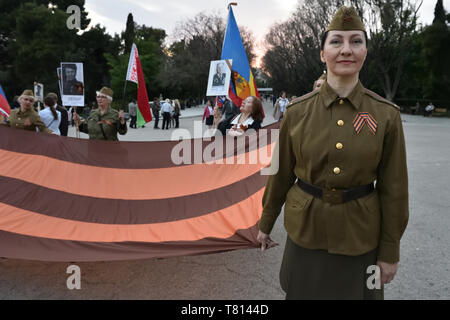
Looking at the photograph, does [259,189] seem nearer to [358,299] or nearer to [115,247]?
[115,247]

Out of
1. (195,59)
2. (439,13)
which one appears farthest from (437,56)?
(195,59)

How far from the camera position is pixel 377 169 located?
6.35ft

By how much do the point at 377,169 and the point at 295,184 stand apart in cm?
46

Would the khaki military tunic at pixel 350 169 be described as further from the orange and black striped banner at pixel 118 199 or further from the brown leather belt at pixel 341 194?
the orange and black striped banner at pixel 118 199

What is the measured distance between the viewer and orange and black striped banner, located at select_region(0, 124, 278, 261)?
11.3 feet

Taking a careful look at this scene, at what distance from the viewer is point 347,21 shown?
1854 mm

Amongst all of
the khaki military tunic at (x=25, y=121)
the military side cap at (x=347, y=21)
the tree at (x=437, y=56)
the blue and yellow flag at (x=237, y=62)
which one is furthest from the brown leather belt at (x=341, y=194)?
the tree at (x=437, y=56)

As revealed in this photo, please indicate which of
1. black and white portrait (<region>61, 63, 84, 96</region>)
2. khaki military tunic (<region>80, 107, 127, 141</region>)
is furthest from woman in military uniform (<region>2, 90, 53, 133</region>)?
khaki military tunic (<region>80, 107, 127, 141</region>)

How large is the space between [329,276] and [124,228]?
Answer: 231 centimetres

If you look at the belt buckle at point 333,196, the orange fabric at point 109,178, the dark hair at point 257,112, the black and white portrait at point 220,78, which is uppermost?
the black and white portrait at point 220,78

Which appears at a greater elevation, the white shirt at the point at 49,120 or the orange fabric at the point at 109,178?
the white shirt at the point at 49,120

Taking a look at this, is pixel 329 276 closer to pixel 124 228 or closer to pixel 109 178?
pixel 124 228

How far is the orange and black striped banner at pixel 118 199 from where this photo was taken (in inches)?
136
